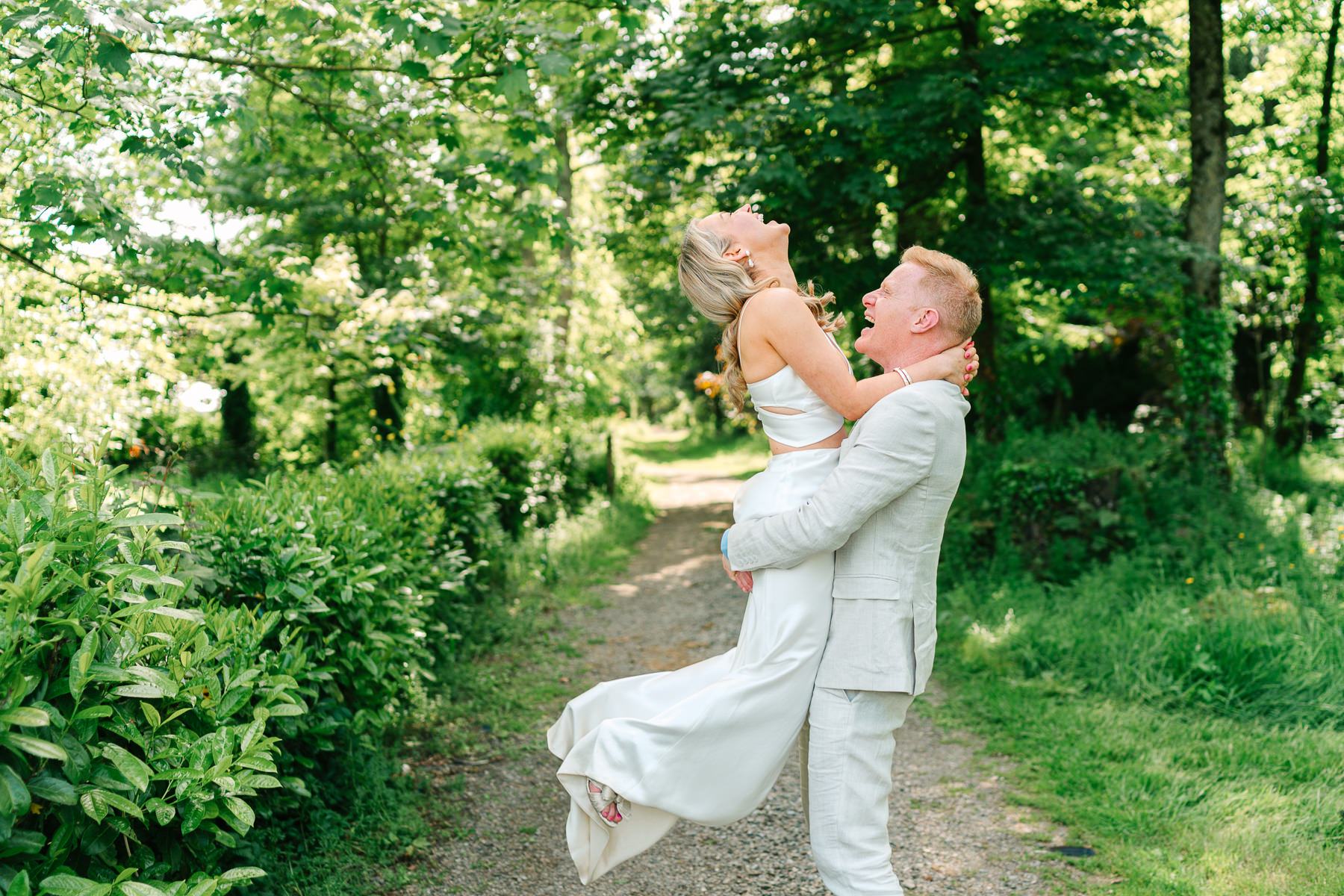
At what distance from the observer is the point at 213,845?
2.47 meters

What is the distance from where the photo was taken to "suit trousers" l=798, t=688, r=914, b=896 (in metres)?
2.37

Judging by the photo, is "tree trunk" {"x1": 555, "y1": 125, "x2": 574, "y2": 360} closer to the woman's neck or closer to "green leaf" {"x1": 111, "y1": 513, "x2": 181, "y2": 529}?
the woman's neck

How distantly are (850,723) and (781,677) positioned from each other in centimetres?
23

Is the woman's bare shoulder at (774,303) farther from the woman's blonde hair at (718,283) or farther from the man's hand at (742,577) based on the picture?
the man's hand at (742,577)

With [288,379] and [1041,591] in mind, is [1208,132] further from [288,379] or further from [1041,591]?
[288,379]

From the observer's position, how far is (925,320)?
2467 millimetres

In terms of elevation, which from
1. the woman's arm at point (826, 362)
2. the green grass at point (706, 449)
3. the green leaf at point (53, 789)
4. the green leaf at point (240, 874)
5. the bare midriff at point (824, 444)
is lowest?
the green grass at point (706, 449)

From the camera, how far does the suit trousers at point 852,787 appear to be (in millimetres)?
2371

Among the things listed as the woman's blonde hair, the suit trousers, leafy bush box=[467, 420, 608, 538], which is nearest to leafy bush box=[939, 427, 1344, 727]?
the suit trousers

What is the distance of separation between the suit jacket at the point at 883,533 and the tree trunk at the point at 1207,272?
695cm

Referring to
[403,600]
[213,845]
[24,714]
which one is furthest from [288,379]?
[24,714]

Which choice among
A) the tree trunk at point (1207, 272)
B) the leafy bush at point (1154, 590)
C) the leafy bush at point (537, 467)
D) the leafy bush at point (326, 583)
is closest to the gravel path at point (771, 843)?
the leafy bush at point (326, 583)

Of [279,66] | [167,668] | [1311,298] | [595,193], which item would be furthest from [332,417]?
[1311,298]

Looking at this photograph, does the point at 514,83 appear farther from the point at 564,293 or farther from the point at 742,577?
the point at 564,293
